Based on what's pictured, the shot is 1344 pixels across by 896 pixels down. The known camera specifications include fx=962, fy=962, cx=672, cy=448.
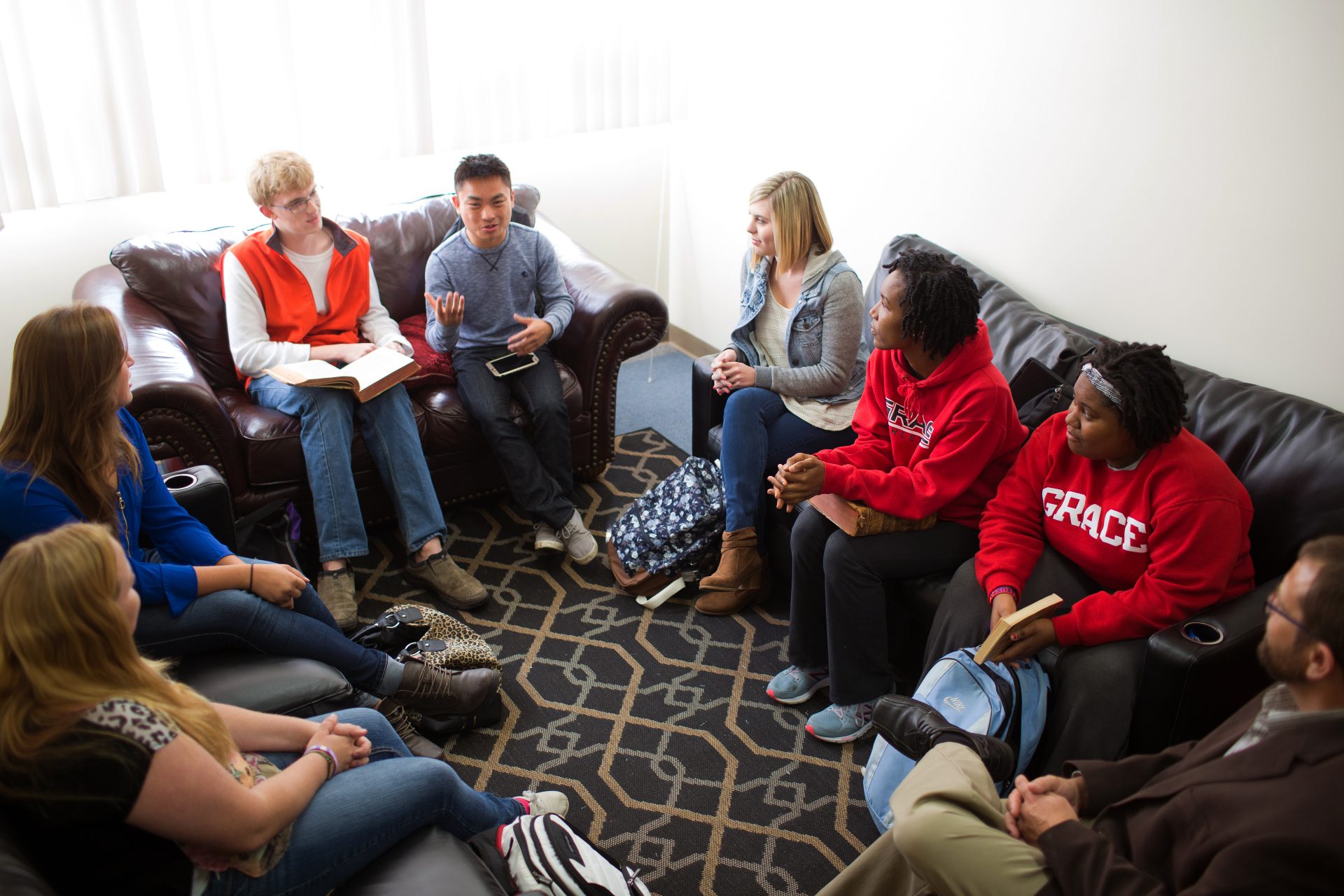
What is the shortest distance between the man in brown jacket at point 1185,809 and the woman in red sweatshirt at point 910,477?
26.2 inches

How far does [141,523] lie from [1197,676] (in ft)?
7.60

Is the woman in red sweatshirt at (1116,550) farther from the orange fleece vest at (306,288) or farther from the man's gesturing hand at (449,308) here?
the orange fleece vest at (306,288)

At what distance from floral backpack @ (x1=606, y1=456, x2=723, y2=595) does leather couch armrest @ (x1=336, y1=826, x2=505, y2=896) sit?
1388 mm

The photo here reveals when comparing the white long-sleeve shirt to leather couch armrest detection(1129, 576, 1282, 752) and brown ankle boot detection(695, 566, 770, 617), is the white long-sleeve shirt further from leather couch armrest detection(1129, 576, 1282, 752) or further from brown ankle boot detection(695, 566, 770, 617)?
leather couch armrest detection(1129, 576, 1282, 752)

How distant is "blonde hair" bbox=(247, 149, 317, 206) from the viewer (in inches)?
118

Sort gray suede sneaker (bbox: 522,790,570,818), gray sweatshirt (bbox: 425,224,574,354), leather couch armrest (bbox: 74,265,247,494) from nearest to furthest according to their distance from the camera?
gray suede sneaker (bbox: 522,790,570,818), leather couch armrest (bbox: 74,265,247,494), gray sweatshirt (bbox: 425,224,574,354)

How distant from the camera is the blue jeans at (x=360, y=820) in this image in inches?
62.0

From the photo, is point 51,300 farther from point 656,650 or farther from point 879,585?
point 879,585

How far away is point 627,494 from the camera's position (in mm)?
3635

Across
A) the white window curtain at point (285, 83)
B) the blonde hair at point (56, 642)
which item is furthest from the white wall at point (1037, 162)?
the blonde hair at point (56, 642)

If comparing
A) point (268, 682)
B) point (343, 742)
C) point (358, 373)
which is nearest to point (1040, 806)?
point (343, 742)

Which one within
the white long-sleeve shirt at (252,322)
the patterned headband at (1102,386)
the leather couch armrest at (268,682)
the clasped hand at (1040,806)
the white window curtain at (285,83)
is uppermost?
the white window curtain at (285,83)

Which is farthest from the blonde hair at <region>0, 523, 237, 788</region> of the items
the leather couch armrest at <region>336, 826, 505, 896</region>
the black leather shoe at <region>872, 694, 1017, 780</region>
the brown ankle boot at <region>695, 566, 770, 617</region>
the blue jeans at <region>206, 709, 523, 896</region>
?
the brown ankle boot at <region>695, 566, 770, 617</region>

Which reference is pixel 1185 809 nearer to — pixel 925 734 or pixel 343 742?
pixel 925 734
